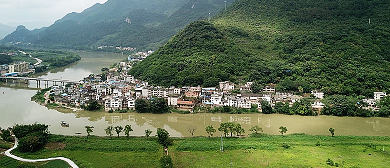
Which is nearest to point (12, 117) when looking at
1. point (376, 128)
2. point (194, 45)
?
point (194, 45)

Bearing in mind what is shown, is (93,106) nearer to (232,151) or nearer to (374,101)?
(232,151)

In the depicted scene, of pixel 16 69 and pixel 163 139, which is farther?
pixel 16 69

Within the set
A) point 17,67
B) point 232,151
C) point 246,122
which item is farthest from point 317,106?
point 17,67

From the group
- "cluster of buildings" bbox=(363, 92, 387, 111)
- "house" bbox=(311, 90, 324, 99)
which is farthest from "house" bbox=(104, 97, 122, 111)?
"cluster of buildings" bbox=(363, 92, 387, 111)

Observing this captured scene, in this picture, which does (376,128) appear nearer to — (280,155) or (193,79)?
(280,155)

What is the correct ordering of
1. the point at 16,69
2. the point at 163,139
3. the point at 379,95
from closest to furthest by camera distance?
the point at 163,139 < the point at 379,95 < the point at 16,69

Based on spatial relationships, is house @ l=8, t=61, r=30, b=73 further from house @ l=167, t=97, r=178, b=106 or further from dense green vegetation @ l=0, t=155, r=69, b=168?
dense green vegetation @ l=0, t=155, r=69, b=168

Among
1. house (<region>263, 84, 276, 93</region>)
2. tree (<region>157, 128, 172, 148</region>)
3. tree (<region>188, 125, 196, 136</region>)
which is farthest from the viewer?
house (<region>263, 84, 276, 93</region>)
